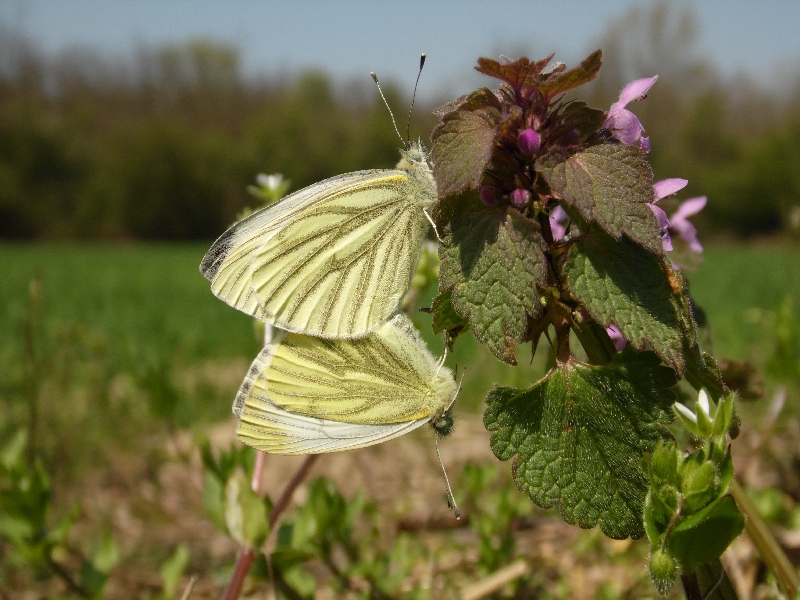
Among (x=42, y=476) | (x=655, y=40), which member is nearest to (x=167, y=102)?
(x=655, y=40)

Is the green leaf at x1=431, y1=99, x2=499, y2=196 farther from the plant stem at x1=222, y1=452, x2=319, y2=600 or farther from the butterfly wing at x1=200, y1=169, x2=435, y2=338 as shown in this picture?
the plant stem at x1=222, y1=452, x2=319, y2=600

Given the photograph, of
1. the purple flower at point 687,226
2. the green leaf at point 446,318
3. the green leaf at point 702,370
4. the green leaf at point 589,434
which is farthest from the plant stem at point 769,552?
the green leaf at point 446,318

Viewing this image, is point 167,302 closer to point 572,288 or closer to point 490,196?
point 490,196

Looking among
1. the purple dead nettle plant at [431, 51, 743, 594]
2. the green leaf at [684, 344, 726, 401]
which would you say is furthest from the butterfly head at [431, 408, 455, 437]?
the green leaf at [684, 344, 726, 401]

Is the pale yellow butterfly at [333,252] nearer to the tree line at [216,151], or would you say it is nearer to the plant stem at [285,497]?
the plant stem at [285,497]

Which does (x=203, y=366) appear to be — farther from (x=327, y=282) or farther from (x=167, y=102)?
(x=167, y=102)

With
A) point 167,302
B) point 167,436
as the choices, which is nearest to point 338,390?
point 167,436
